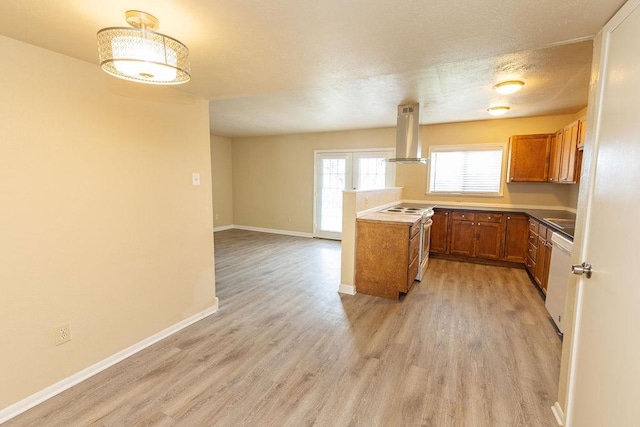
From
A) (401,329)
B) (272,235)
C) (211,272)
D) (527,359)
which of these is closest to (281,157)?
(272,235)

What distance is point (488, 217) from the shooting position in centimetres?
A: 466

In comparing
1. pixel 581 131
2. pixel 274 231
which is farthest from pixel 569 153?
pixel 274 231

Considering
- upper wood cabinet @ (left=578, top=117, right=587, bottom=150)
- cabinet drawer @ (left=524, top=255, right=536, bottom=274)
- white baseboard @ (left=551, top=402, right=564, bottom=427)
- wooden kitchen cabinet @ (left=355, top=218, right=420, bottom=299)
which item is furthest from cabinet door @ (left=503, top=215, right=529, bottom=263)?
white baseboard @ (left=551, top=402, right=564, bottom=427)

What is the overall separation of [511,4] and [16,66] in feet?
8.41

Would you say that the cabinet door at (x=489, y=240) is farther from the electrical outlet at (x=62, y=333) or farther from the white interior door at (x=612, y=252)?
the electrical outlet at (x=62, y=333)

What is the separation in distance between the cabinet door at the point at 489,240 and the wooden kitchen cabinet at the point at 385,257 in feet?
5.86

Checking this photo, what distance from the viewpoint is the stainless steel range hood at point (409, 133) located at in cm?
406

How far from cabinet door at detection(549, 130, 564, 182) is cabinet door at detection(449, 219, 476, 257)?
50.0 inches

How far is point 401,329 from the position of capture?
8.87ft

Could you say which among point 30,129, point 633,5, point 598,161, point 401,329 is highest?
point 633,5

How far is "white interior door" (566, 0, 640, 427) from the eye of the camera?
1.07m

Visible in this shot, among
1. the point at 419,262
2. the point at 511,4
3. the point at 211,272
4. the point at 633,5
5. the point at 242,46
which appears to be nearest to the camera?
the point at 633,5

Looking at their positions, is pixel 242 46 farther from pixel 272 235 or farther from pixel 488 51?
pixel 272 235

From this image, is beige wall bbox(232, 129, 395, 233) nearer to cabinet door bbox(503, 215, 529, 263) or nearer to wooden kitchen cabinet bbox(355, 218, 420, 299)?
cabinet door bbox(503, 215, 529, 263)
